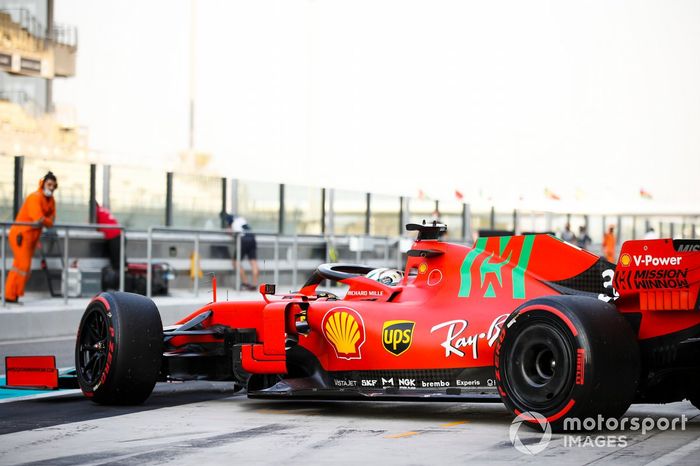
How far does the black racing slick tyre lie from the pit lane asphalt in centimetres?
14

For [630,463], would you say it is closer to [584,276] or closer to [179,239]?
[584,276]

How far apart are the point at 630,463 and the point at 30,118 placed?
37908mm

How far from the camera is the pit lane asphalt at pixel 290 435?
6.89 m

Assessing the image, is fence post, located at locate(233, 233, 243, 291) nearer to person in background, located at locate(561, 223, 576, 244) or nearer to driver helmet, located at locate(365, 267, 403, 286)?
driver helmet, located at locate(365, 267, 403, 286)

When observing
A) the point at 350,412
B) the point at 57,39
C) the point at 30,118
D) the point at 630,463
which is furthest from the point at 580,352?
the point at 57,39

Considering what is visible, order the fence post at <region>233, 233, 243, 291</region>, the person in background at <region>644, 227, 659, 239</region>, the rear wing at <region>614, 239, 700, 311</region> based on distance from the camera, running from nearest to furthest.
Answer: the rear wing at <region>614, 239, 700, 311</region>
the fence post at <region>233, 233, 243, 291</region>
the person in background at <region>644, 227, 659, 239</region>

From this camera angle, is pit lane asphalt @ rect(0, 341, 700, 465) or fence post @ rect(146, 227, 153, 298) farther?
Result: fence post @ rect(146, 227, 153, 298)

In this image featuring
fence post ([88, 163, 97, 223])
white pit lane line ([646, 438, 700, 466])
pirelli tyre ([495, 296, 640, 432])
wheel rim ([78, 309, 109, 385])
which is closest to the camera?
white pit lane line ([646, 438, 700, 466])

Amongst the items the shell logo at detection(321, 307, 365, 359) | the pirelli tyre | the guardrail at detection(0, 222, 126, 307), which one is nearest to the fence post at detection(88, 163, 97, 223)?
the guardrail at detection(0, 222, 126, 307)

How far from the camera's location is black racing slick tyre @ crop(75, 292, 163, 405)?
9.48 meters

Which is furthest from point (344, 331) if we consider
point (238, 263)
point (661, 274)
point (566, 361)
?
point (238, 263)

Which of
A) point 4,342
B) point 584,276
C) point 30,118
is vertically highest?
point 30,118

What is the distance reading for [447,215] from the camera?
34.5 metres

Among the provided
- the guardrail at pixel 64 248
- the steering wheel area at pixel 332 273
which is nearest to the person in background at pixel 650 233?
the guardrail at pixel 64 248
